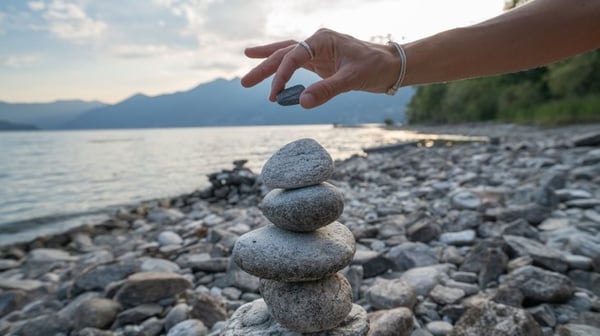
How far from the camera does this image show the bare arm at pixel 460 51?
6.04ft

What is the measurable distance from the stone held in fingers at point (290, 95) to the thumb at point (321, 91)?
168mm

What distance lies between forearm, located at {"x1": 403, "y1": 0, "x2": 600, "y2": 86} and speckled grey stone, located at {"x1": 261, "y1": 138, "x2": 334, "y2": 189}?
0.68 metres

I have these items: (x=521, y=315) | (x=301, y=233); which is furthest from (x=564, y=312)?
(x=301, y=233)

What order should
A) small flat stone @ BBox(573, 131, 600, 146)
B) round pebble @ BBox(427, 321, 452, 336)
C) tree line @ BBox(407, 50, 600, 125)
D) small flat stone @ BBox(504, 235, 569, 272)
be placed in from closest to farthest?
round pebble @ BBox(427, 321, 452, 336), small flat stone @ BBox(504, 235, 569, 272), small flat stone @ BBox(573, 131, 600, 146), tree line @ BBox(407, 50, 600, 125)

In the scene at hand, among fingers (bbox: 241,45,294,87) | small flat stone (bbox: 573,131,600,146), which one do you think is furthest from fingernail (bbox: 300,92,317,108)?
small flat stone (bbox: 573,131,600,146)

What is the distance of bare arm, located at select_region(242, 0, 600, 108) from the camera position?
72.5 inches

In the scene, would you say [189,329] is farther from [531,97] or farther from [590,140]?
[531,97]

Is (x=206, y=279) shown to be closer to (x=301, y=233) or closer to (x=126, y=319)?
(x=126, y=319)

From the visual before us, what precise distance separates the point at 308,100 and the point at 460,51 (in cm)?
93

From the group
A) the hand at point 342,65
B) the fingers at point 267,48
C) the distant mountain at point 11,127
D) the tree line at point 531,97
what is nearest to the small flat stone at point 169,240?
the fingers at point 267,48

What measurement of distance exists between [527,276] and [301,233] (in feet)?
7.44

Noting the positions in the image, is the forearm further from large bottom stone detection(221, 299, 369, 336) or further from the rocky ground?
the rocky ground

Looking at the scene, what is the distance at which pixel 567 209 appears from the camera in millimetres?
5652

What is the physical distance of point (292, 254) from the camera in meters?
2.18
